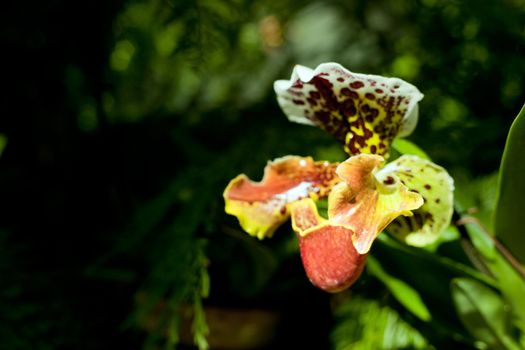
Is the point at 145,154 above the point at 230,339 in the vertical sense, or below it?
above

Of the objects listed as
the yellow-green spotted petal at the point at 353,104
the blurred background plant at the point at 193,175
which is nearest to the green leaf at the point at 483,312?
the blurred background plant at the point at 193,175

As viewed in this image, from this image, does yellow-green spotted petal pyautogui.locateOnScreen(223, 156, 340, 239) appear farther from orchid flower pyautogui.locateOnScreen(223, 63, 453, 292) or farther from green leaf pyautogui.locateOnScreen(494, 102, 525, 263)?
green leaf pyautogui.locateOnScreen(494, 102, 525, 263)

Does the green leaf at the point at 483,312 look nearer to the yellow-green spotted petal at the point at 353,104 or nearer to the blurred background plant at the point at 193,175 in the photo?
the blurred background plant at the point at 193,175

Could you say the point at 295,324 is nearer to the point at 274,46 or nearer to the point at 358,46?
the point at 358,46

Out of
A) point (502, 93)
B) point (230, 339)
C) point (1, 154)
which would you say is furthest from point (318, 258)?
point (1, 154)

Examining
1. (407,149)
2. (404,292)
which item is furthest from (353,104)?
(404,292)
